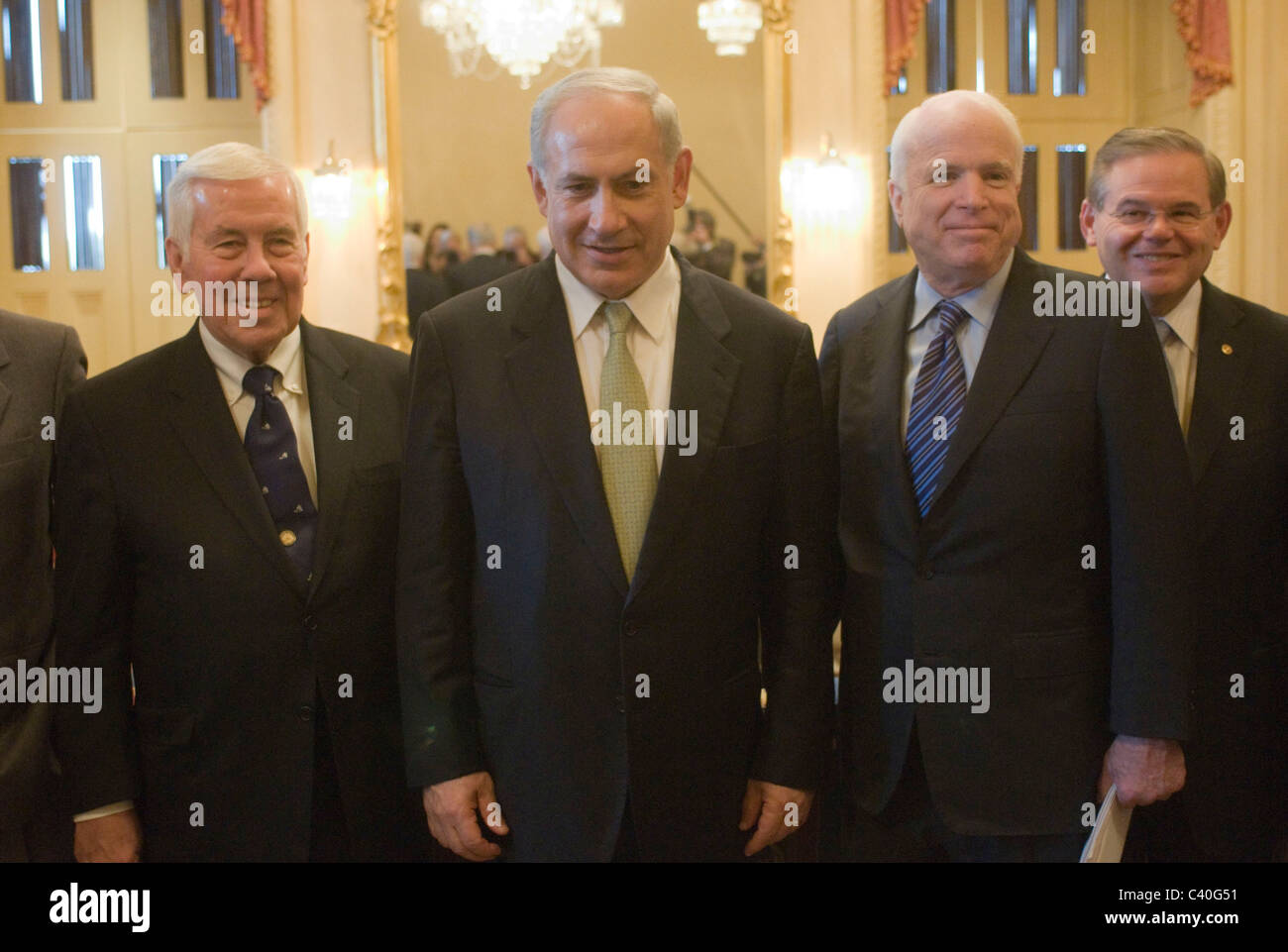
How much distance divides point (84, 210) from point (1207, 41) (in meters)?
7.11

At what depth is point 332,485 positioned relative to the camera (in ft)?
7.17

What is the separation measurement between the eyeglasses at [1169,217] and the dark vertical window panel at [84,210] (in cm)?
717

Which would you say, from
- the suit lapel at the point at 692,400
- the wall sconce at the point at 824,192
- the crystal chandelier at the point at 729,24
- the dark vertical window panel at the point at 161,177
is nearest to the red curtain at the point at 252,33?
the dark vertical window panel at the point at 161,177

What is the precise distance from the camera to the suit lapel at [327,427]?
2.16 m

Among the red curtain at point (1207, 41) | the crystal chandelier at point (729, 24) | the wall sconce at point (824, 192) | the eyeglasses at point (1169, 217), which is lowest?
the eyeglasses at point (1169, 217)

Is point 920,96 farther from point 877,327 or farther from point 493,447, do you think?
point 493,447

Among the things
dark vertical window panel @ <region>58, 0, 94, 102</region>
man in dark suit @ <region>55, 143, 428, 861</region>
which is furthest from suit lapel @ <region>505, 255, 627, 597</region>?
dark vertical window panel @ <region>58, 0, 94, 102</region>

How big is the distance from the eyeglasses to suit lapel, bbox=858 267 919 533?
2.01 ft

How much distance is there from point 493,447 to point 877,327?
0.78m

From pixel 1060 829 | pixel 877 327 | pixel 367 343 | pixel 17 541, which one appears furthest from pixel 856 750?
pixel 17 541

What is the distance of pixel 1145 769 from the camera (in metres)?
2.06

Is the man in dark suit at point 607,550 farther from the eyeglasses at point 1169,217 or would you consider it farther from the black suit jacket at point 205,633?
the eyeglasses at point 1169,217

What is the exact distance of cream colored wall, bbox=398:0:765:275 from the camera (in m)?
7.37

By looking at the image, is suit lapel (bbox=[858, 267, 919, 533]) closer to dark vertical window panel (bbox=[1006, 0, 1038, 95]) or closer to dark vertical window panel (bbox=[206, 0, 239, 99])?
dark vertical window panel (bbox=[1006, 0, 1038, 95])
